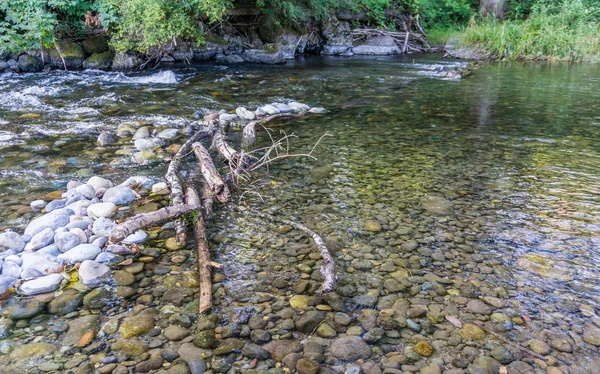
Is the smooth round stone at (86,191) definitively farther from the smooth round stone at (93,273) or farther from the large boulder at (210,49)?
the large boulder at (210,49)

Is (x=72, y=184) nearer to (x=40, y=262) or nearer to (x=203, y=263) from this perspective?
(x=40, y=262)

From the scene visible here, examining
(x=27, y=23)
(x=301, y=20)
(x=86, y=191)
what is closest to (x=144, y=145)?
(x=86, y=191)

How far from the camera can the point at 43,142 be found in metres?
5.76

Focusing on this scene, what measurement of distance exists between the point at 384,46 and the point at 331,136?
41.2ft

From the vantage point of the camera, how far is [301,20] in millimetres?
15344

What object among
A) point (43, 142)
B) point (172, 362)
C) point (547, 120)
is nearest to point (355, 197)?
point (172, 362)

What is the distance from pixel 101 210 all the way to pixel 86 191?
0.46 meters

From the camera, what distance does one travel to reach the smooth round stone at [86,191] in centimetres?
399

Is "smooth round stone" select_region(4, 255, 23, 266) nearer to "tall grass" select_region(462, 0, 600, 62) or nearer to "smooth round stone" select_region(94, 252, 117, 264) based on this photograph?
"smooth round stone" select_region(94, 252, 117, 264)

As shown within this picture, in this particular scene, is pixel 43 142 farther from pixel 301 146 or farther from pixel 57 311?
pixel 57 311

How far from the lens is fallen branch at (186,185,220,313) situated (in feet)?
8.75

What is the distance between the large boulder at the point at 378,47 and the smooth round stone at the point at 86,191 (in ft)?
48.5

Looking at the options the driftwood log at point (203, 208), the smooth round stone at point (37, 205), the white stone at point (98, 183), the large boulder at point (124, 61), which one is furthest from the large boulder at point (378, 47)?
the smooth round stone at point (37, 205)

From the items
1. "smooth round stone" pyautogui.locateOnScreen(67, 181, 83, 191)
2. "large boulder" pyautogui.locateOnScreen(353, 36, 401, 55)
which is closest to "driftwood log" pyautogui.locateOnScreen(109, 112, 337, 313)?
"smooth round stone" pyautogui.locateOnScreen(67, 181, 83, 191)
